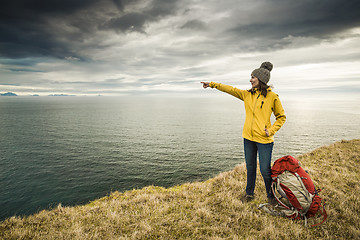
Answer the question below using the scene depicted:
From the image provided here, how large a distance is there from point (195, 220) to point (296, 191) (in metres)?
2.84

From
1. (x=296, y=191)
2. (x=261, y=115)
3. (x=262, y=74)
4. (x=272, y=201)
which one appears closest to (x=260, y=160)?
(x=296, y=191)

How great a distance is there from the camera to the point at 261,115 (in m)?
4.64

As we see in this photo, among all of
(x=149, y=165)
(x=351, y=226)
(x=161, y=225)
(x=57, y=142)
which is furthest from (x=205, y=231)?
(x=57, y=142)

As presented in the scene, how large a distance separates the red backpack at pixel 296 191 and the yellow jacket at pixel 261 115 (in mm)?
984

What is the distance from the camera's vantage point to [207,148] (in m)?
28.5

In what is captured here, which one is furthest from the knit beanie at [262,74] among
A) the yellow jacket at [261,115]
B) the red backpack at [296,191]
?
the red backpack at [296,191]

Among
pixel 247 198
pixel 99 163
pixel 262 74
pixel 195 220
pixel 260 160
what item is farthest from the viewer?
pixel 99 163

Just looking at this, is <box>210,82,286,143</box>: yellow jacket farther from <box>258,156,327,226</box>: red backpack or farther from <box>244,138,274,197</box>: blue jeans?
<box>258,156,327,226</box>: red backpack

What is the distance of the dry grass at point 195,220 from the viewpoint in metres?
4.04

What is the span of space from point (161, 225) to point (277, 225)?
3.02m

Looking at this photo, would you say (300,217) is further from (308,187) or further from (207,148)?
(207,148)

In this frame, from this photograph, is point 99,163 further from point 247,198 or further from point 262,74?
A: point 262,74

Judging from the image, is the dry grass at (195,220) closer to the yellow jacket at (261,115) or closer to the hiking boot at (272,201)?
the hiking boot at (272,201)

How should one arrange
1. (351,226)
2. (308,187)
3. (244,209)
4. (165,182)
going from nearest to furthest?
(351,226) → (308,187) → (244,209) → (165,182)
